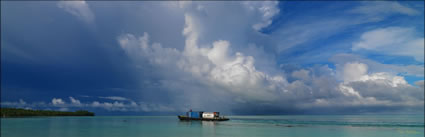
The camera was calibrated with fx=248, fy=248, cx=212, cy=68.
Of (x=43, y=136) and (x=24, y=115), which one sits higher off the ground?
(x=43, y=136)

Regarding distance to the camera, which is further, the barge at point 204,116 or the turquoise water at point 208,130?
the barge at point 204,116

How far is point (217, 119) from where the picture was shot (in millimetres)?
89875

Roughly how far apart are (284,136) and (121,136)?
85.2 ft

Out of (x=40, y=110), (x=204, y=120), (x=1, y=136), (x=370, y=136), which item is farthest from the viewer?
(x=40, y=110)

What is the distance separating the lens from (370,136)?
41.9m

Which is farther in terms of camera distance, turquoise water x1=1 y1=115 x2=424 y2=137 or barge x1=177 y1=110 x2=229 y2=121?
barge x1=177 y1=110 x2=229 y2=121

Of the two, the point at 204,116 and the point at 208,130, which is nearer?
the point at 208,130

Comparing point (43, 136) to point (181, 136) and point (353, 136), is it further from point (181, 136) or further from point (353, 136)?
point (353, 136)

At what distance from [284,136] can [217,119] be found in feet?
168

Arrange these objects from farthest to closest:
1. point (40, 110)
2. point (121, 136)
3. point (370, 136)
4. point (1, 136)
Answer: point (40, 110)
point (370, 136)
point (121, 136)
point (1, 136)

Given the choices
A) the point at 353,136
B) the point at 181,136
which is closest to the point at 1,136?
the point at 181,136

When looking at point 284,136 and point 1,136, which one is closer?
point 1,136

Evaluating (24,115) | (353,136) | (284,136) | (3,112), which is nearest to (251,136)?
(284,136)

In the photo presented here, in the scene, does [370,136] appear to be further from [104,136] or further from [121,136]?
[104,136]
